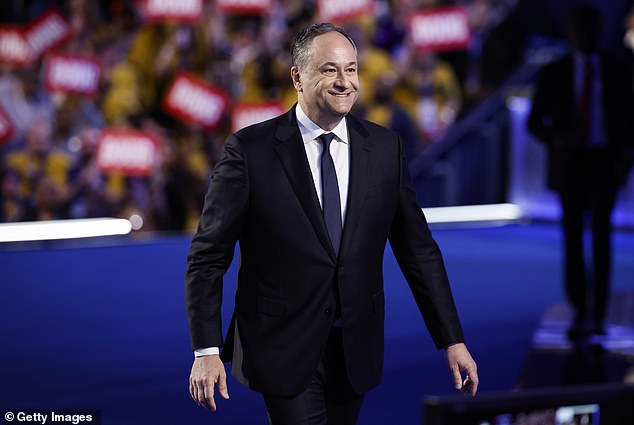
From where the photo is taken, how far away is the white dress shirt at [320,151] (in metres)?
2.87

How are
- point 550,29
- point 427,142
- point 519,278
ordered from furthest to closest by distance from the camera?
1. point 550,29
2. point 427,142
3. point 519,278

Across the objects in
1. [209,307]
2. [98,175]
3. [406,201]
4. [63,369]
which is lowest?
[63,369]

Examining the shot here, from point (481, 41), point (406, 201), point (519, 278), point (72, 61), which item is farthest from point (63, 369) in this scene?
point (481, 41)

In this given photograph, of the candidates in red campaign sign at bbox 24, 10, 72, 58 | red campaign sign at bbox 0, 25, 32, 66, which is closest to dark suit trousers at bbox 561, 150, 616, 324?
red campaign sign at bbox 0, 25, 32, 66

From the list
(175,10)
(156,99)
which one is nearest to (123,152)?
(156,99)

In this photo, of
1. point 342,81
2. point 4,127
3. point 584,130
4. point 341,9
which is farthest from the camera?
point 341,9

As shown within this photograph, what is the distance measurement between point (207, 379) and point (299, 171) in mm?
592

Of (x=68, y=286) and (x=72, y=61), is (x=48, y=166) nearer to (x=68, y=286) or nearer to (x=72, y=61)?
(x=72, y=61)

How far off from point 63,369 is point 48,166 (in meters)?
5.34

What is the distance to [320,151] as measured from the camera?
2.89 metres

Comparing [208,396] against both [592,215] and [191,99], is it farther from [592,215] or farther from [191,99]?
[191,99]

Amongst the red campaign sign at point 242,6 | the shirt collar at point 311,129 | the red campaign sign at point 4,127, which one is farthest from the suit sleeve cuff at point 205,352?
the red campaign sign at point 242,6

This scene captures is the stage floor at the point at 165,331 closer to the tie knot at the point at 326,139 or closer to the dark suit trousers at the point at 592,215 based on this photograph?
the dark suit trousers at the point at 592,215

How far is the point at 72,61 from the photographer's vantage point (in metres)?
11.3
